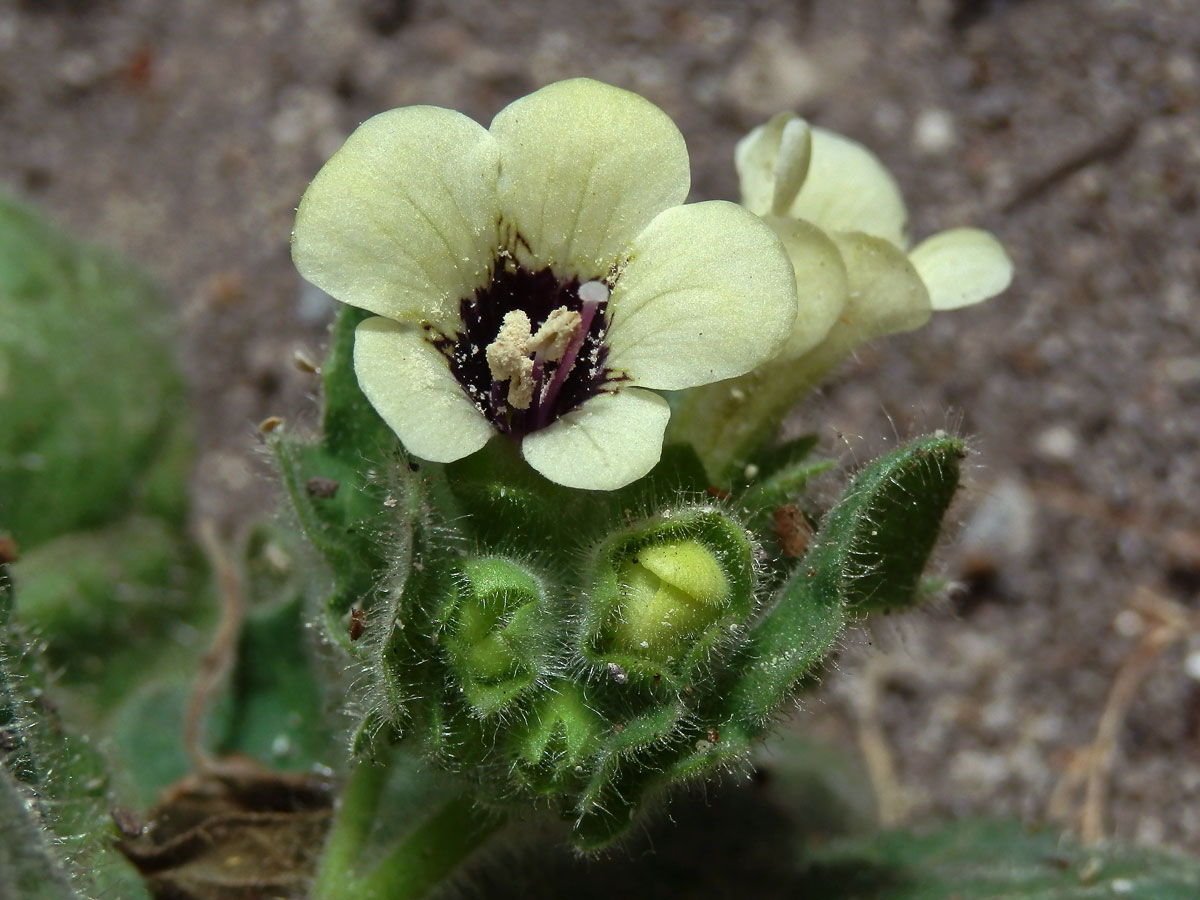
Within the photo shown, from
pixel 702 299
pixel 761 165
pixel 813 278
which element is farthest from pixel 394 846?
pixel 761 165

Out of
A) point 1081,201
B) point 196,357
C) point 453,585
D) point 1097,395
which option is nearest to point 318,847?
point 453,585

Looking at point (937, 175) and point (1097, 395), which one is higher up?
point (937, 175)

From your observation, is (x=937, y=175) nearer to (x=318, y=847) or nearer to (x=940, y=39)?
(x=940, y=39)

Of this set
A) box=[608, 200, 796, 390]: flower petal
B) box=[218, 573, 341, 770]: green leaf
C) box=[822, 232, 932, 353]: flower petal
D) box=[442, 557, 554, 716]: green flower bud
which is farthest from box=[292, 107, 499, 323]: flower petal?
box=[218, 573, 341, 770]: green leaf

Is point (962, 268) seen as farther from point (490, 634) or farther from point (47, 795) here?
point (47, 795)

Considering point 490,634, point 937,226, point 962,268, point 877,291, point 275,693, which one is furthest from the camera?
point 937,226

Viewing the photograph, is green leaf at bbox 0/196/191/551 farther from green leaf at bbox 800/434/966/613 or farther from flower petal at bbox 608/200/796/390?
green leaf at bbox 800/434/966/613
